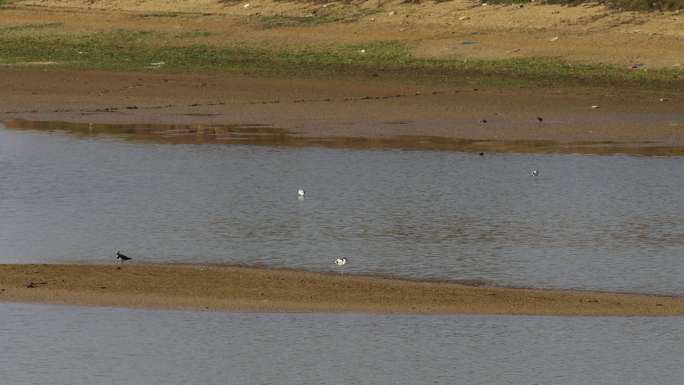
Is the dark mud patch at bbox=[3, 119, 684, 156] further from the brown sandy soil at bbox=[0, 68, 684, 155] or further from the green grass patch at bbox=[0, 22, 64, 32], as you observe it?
the green grass patch at bbox=[0, 22, 64, 32]

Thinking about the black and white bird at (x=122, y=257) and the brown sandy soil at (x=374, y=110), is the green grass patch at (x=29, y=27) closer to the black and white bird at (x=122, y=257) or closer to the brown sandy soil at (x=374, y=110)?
the brown sandy soil at (x=374, y=110)

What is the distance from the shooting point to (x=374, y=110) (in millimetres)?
23781

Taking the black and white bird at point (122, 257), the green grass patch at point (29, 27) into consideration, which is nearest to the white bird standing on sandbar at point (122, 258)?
the black and white bird at point (122, 257)

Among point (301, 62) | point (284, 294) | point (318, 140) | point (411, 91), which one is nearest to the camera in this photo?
point (284, 294)

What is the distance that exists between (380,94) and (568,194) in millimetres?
9137

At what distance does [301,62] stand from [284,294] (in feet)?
57.6

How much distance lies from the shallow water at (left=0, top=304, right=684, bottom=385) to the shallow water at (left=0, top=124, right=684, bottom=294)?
150 centimetres

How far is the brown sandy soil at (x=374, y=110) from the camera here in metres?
21.1

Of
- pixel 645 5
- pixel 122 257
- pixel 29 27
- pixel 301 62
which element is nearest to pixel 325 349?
pixel 122 257

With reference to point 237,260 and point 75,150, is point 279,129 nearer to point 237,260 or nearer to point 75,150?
point 75,150

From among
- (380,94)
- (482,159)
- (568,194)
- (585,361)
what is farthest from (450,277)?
(380,94)

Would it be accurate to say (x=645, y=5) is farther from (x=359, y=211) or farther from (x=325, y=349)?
(x=325, y=349)

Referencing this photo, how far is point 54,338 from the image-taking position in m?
10.6

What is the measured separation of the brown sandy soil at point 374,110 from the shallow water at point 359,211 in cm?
149
